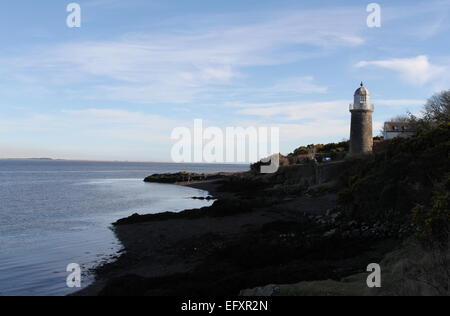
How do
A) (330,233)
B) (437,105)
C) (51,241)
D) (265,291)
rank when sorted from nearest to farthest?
(265,291) → (330,233) → (51,241) → (437,105)

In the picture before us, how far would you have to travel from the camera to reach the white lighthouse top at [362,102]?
1448 inches

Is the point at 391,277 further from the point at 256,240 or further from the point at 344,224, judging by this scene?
the point at 344,224

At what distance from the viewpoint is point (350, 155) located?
126 feet

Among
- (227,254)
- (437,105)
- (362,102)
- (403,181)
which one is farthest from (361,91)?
(227,254)

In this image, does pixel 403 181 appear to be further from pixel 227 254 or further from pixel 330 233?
pixel 227 254

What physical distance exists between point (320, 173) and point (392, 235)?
24.3 meters

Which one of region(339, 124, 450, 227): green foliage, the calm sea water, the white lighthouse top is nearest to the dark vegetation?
region(339, 124, 450, 227): green foliage

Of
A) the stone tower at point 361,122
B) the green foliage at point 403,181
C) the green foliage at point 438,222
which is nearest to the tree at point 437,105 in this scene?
the stone tower at point 361,122

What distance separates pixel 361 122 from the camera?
37.2m

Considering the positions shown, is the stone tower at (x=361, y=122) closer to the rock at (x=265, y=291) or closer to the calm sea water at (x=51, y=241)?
the calm sea water at (x=51, y=241)

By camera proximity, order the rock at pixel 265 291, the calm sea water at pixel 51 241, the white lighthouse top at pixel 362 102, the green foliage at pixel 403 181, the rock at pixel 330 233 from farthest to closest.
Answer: the white lighthouse top at pixel 362 102, the green foliage at pixel 403 181, the rock at pixel 330 233, the calm sea water at pixel 51 241, the rock at pixel 265 291

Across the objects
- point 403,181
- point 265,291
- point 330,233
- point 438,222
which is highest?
point 403,181

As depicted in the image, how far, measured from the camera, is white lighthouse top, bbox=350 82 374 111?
3678cm

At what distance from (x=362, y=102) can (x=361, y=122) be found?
6.43 ft
